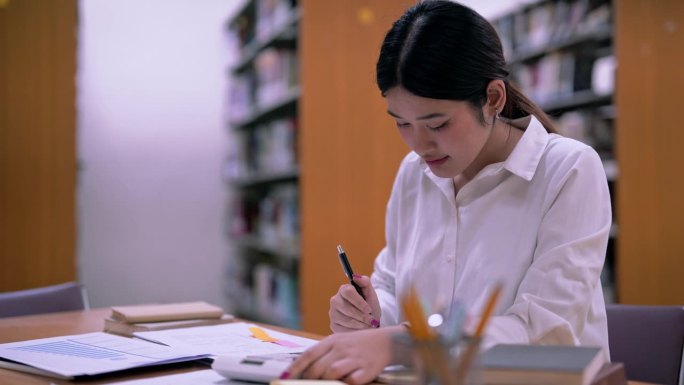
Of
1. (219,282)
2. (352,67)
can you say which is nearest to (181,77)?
(219,282)

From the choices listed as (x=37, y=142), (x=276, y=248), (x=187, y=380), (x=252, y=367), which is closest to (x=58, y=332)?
(x=187, y=380)

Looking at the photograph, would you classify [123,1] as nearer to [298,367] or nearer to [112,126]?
[112,126]

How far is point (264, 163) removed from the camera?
4.41 meters

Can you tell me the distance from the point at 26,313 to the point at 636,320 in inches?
61.4

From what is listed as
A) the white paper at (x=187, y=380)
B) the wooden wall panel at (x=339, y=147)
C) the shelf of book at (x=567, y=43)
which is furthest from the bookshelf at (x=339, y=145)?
the white paper at (x=187, y=380)

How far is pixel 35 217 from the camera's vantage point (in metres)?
3.20

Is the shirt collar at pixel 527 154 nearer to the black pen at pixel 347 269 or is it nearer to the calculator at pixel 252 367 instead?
the black pen at pixel 347 269

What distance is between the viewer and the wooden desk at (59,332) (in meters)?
1.04

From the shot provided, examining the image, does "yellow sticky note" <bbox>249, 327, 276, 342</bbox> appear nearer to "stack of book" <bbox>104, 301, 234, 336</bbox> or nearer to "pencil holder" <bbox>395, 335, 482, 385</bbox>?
"stack of book" <bbox>104, 301, 234, 336</bbox>

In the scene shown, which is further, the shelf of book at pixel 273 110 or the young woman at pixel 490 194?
the shelf of book at pixel 273 110

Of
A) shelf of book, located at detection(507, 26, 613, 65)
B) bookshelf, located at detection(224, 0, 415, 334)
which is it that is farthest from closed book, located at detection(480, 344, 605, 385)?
shelf of book, located at detection(507, 26, 613, 65)

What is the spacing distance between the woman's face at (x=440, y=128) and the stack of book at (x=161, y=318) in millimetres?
618

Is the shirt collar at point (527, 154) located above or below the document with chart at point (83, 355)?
above

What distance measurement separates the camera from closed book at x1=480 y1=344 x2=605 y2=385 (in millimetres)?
743
